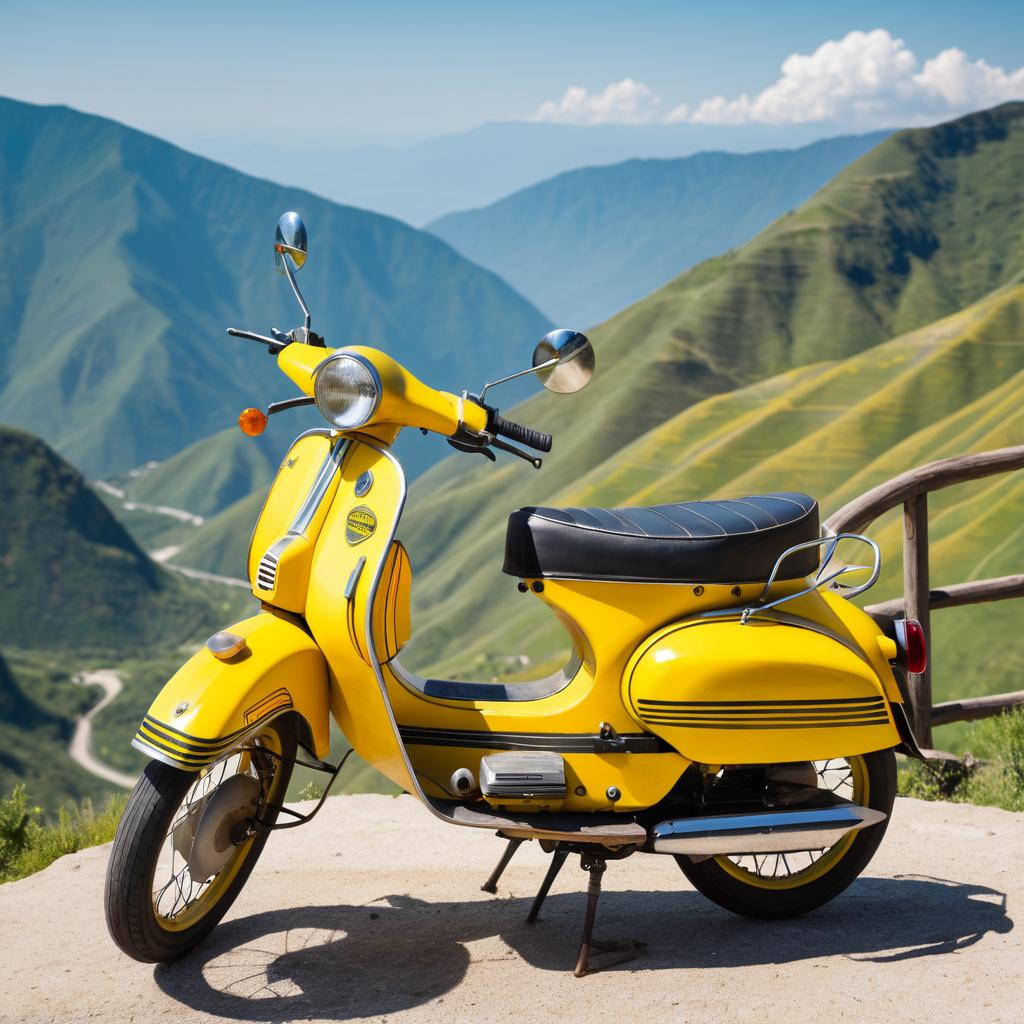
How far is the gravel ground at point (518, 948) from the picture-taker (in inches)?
149

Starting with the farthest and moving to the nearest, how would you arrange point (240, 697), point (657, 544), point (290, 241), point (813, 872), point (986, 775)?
1. point (986, 775)
2. point (290, 241)
3. point (813, 872)
4. point (657, 544)
5. point (240, 697)

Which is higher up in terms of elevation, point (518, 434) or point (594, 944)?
point (518, 434)

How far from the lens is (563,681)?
4.23 meters

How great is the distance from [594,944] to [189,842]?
1318 mm

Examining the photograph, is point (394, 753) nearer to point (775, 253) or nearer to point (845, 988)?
point (845, 988)

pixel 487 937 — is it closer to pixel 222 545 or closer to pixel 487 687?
pixel 487 687

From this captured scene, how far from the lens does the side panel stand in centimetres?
402

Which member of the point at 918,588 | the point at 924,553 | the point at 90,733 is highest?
the point at 924,553

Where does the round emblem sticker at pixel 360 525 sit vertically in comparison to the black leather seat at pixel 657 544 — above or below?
above

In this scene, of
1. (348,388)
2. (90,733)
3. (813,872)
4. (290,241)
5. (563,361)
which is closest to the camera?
(348,388)

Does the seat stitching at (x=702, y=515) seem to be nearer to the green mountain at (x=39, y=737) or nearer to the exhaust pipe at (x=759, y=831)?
the exhaust pipe at (x=759, y=831)

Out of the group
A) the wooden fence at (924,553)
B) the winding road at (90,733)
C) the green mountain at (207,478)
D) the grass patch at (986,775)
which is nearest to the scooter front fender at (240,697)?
the wooden fence at (924,553)

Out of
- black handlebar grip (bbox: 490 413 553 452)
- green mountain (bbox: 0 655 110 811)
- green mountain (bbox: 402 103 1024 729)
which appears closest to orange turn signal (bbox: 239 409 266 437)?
black handlebar grip (bbox: 490 413 553 452)

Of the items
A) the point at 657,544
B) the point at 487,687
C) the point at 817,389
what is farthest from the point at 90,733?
the point at 657,544
